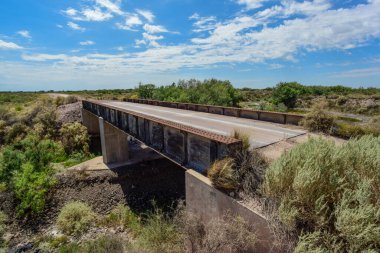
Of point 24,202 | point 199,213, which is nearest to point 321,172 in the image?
point 199,213

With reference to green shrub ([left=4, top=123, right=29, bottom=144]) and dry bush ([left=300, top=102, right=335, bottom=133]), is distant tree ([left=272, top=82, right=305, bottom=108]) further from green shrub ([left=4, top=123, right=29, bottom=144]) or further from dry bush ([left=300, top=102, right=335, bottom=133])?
green shrub ([left=4, top=123, right=29, bottom=144])

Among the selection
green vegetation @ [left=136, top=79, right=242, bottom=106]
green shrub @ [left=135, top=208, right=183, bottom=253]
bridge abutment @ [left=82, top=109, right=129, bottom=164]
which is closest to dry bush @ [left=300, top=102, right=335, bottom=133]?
green shrub @ [left=135, top=208, right=183, bottom=253]

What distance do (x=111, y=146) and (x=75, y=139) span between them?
7668mm

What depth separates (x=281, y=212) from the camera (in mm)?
5133

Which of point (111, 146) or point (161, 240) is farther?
point (111, 146)

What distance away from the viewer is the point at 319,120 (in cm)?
1122

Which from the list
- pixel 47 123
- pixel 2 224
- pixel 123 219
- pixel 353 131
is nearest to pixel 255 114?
pixel 353 131

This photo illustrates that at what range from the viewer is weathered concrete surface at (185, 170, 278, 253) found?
18.4 ft

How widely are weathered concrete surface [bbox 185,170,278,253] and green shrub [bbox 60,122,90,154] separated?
73.0 feet

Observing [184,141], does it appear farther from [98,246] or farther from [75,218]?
[75,218]

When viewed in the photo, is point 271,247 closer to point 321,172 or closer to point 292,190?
point 292,190

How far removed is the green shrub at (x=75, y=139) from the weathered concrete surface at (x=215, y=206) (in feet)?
73.0

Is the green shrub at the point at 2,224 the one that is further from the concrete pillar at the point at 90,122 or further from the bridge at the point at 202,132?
the concrete pillar at the point at 90,122

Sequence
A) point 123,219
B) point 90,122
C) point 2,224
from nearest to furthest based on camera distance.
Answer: point 2,224, point 123,219, point 90,122
